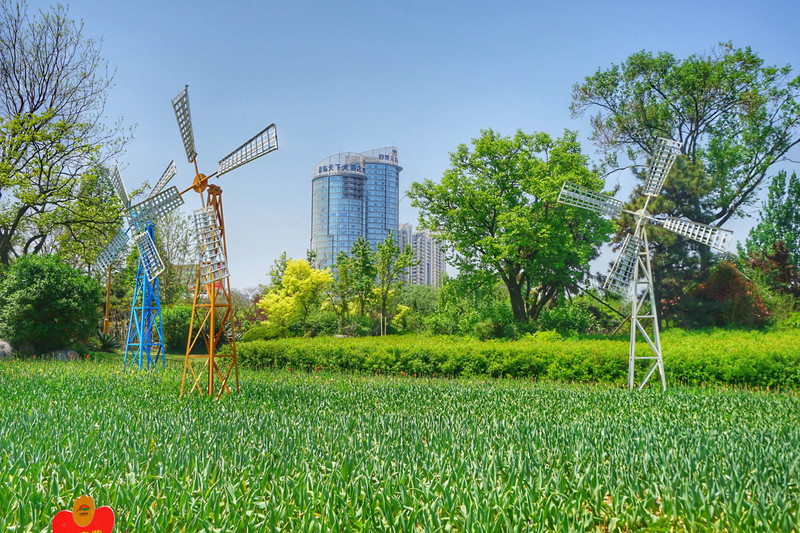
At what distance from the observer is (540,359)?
12570 millimetres

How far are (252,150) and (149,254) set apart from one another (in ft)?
12.2

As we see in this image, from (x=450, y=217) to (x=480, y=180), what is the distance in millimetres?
1997

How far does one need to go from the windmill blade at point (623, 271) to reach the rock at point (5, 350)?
60.0 feet

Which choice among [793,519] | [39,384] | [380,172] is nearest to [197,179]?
[39,384]

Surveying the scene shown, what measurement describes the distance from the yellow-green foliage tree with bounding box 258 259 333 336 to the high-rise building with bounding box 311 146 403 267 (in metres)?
34.7

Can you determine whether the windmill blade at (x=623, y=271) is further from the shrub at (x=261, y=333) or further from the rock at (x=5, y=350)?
the rock at (x=5, y=350)

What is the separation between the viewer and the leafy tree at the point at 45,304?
16.4 m

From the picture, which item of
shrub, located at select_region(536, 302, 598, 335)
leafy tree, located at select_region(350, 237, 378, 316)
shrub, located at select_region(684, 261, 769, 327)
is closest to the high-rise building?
leafy tree, located at select_region(350, 237, 378, 316)

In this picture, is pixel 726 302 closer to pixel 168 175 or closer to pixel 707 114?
pixel 707 114

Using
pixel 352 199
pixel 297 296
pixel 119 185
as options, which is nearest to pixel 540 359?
pixel 119 185

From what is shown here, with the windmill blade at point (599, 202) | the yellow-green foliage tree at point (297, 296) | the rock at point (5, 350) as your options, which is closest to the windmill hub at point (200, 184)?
the windmill blade at point (599, 202)

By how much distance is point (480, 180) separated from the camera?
21.0m

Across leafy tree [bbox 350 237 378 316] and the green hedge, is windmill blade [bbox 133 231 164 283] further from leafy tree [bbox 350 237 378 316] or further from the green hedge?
leafy tree [bbox 350 237 378 316]

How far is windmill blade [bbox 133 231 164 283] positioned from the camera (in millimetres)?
9961
